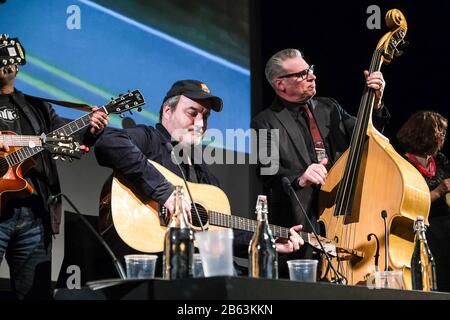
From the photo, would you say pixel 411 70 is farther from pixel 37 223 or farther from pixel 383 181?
pixel 37 223

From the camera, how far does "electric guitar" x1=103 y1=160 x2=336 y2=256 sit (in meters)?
3.65

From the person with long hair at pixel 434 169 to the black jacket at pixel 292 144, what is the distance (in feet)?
2.19

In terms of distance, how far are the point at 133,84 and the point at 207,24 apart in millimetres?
767

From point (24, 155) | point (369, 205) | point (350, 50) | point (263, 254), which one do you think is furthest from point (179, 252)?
point (350, 50)

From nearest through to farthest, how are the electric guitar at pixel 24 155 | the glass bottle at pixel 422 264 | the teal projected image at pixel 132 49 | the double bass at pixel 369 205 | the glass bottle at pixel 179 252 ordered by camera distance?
the glass bottle at pixel 179 252
the glass bottle at pixel 422 264
the double bass at pixel 369 205
the electric guitar at pixel 24 155
the teal projected image at pixel 132 49

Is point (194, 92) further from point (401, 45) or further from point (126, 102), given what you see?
point (401, 45)

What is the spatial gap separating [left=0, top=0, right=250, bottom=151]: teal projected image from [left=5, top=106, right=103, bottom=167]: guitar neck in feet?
0.87

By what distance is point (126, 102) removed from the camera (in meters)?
4.21

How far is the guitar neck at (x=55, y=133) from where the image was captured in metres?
3.81

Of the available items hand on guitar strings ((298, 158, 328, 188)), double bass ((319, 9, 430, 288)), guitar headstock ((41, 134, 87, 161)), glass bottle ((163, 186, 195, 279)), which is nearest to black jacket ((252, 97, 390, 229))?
hand on guitar strings ((298, 158, 328, 188))

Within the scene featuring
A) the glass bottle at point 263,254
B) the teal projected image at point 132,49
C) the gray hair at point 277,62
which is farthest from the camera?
the gray hair at point 277,62

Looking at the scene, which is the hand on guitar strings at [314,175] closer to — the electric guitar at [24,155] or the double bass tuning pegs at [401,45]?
the double bass tuning pegs at [401,45]

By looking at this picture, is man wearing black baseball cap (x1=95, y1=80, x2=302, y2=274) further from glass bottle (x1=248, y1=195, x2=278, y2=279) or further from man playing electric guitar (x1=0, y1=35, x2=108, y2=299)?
glass bottle (x1=248, y1=195, x2=278, y2=279)

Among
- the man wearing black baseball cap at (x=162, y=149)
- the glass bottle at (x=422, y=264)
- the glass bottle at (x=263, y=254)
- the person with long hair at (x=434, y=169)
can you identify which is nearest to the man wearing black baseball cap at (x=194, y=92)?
the man wearing black baseball cap at (x=162, y=149)
